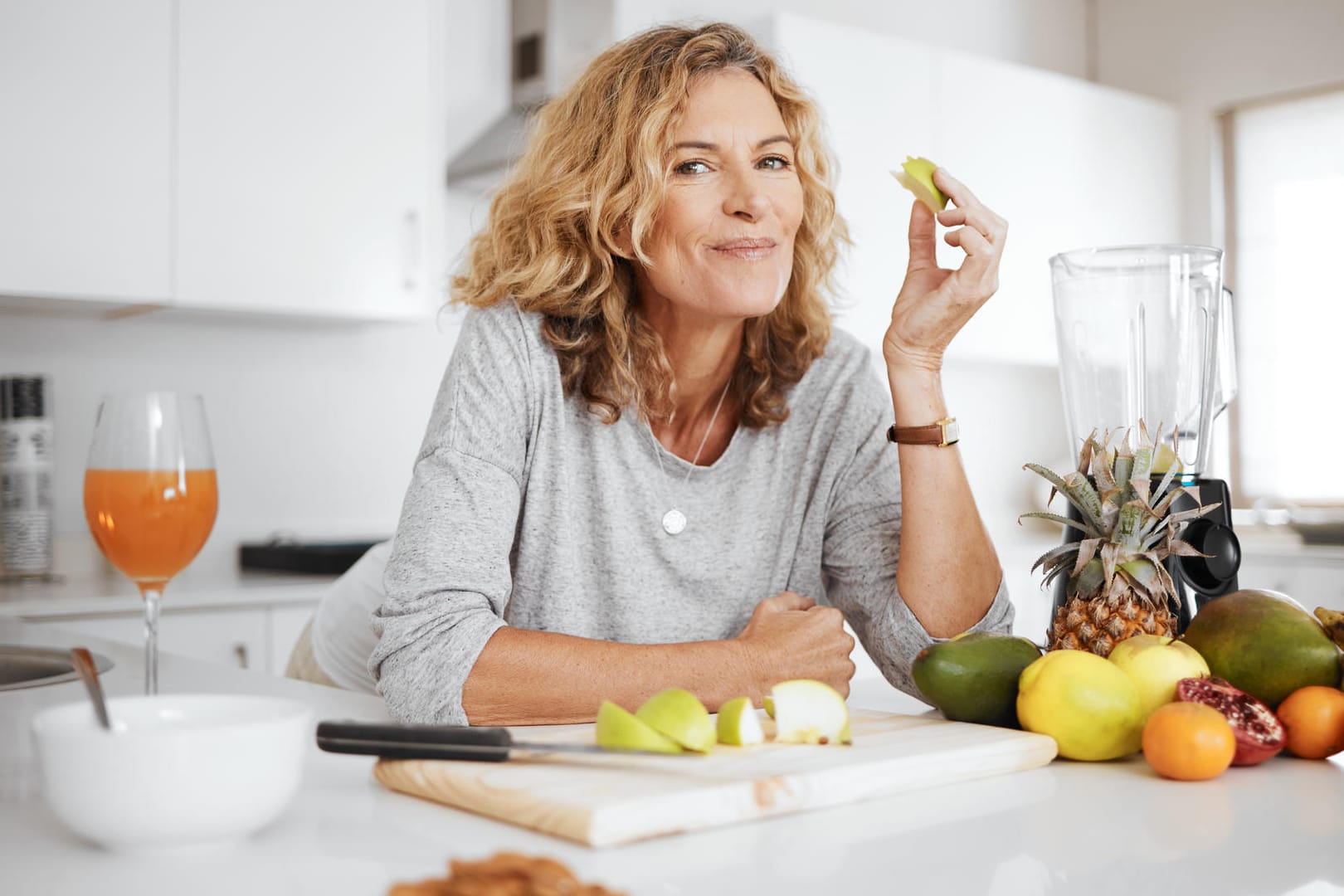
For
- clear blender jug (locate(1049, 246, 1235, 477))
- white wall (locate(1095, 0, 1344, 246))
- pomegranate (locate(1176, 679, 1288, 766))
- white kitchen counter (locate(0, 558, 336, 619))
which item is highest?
white wall (locate(1095, 0, 1344, 246))

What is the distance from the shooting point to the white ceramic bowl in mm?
615

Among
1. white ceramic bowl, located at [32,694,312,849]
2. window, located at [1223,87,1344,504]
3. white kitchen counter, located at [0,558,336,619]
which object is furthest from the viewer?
window, located at [1223,87,1344,504]

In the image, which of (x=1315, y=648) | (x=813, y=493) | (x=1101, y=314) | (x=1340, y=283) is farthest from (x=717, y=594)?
(x=1340, y=283)

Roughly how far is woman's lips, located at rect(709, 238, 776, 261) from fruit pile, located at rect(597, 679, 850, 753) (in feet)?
2.23

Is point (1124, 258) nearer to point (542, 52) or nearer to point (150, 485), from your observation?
point (150, 485)

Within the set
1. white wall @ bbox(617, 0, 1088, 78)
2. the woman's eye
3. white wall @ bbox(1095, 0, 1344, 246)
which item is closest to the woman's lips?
the woman's eye

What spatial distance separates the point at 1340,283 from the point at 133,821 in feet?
13.9

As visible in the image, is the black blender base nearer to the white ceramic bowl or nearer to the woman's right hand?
the woman's right hand

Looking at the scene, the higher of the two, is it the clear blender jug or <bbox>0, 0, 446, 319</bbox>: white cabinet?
<bbox>0, 0, 446, 319</bbox>: white cabinet

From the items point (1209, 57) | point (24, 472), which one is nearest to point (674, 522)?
point (24, 472)

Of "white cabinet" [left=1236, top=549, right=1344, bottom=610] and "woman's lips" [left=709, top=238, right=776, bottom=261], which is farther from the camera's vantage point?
"white cabinet" [left=1236, top=549, right=1344, bottom=610]

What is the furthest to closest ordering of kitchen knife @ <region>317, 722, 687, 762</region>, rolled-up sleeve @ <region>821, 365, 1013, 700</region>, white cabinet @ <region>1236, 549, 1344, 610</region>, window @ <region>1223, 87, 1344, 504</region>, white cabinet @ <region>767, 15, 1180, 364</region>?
1. window @ <region>1223, 87, 1344, 504</region>
2. white cabinet @ <region>767, 15, 1180, 364</region>
3. white cabinet @ <region>1236, 549, 1344, 610</region>
4. rolled-up sleeve @ <region>821, 365, 1013, 700</region>
5. kitchen knife @ <region>317, 722, 687, 762</region>

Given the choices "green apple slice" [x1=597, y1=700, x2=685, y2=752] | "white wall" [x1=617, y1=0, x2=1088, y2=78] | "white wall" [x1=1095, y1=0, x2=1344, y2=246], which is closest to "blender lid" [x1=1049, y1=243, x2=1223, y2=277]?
"green apple slice" [x1=597, y1=700, x2=685, y2=752]

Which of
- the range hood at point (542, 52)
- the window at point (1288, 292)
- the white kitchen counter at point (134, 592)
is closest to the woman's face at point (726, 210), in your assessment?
the white kitchen counter at point (134, 592)
